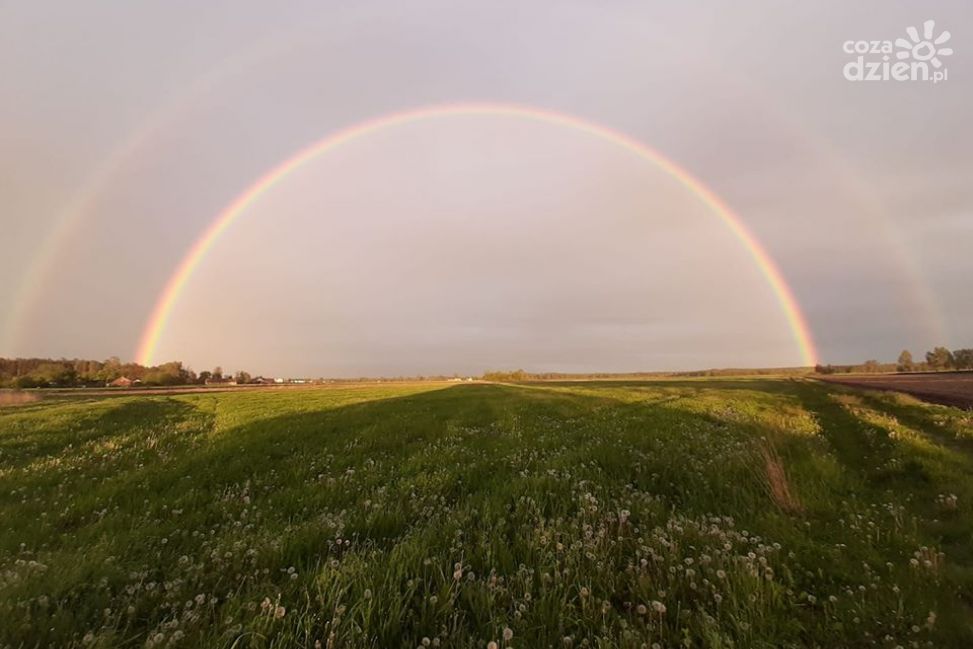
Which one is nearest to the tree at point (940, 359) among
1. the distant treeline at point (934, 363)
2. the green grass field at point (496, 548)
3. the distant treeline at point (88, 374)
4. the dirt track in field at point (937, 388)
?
the distant treeline at point (934, 363)

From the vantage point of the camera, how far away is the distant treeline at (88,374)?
4754 inches

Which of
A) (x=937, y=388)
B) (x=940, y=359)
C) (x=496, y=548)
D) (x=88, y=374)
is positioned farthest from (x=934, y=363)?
(x=88, y=374)

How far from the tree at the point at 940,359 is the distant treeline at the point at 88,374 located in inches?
8714

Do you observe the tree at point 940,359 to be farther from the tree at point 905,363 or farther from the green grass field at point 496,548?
the green grass field at point 496,548

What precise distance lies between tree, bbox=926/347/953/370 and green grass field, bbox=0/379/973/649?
16560cm

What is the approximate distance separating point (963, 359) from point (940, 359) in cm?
1072

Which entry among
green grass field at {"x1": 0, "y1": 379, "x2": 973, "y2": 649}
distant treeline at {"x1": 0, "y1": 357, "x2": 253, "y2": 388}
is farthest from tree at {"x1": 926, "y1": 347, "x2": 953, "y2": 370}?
distant treeline at {"x1": 0, "y1": 357, "x2": 253, "y2": 388}

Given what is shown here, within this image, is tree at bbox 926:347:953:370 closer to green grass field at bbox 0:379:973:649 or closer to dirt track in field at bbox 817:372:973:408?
dirt track in field at bbox 817:372:973:408

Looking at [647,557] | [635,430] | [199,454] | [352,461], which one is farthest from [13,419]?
[647,557]

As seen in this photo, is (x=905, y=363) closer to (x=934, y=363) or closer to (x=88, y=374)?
(x=934, y=363)

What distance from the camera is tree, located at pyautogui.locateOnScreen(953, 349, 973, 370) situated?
402 ft

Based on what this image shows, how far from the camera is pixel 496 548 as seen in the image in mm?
5730

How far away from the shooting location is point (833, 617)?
459 cm

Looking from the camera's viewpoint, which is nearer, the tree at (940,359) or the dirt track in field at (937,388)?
the dirt track in field at (937,388)
